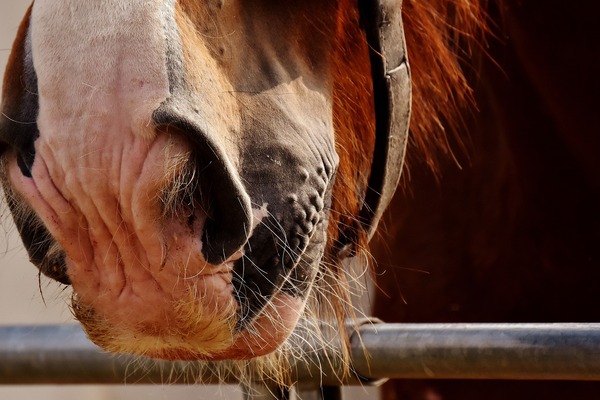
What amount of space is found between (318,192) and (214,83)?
155mm

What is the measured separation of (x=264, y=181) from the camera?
2.59ft

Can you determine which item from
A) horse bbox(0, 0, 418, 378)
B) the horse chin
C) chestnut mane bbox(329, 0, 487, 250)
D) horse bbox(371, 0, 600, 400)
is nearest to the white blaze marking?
horse bbox(0, 0, 418, 378)

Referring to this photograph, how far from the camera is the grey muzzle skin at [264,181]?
2.38 ft

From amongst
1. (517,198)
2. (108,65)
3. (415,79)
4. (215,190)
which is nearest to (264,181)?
(215,190)

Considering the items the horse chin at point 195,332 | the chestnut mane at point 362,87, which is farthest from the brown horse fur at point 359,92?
the horse chin at point 195,332

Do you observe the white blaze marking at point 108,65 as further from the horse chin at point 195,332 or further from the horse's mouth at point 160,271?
the horse chin at point 195,332

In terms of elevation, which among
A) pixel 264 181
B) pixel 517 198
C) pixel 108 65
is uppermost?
pixel 108 65

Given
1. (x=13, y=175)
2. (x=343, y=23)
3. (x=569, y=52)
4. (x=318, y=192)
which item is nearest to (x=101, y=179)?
(x=13, y=175)

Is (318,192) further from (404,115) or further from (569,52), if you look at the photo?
(569,52)

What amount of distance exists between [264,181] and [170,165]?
0.12 meters

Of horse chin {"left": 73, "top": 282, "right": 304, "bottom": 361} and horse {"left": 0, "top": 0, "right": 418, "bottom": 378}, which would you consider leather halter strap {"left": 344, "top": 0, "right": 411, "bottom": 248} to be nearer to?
horse {"left": 0, "top": 0, "right": 418, "bottom": 378}

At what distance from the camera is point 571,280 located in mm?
1301

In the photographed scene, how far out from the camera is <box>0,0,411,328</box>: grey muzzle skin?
73cm

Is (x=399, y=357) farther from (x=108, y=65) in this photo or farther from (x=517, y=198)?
(x=517, y=198)
